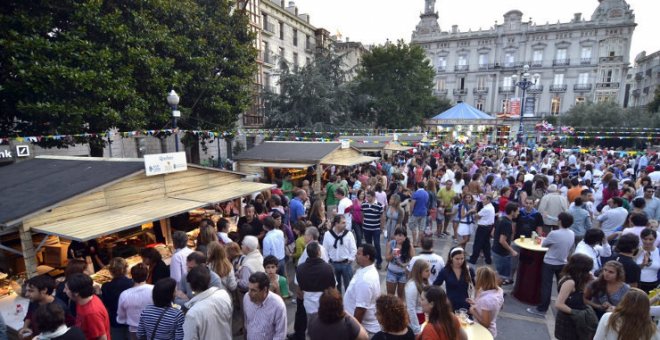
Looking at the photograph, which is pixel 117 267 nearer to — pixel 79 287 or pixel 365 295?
pixel 79 287

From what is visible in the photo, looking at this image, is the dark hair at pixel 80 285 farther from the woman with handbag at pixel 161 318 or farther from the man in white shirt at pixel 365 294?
the man in white shirt at pixel 365 294

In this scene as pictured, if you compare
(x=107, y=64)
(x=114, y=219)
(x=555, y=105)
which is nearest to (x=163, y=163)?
(x=114, y=219)

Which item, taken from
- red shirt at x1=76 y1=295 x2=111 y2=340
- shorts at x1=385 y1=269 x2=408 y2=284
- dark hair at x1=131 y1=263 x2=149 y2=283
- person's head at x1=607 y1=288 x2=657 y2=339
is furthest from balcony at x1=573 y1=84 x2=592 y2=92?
red shirt at x1=76 y1=295 x2=111 y2=340

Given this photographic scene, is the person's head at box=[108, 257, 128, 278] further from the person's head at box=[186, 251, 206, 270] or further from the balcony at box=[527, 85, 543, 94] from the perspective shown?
the balcony at box=[527, 85, 543, 94]

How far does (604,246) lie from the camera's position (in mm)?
5715

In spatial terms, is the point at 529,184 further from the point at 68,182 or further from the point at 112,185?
the point at 68,182

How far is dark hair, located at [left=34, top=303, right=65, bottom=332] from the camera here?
2939 millimetres

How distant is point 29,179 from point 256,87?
22503mm

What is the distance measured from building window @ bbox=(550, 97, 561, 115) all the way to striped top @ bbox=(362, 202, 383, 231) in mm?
50606

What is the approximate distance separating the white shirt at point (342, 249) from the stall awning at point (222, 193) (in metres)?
3.34

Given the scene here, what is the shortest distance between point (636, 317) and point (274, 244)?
184 inches

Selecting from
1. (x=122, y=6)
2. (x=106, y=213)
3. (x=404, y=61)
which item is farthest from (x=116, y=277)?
(x=404, y=61)

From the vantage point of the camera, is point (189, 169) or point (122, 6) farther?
point (122, 6)

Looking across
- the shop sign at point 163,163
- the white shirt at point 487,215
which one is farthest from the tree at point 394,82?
the shop sign at point 163,163
